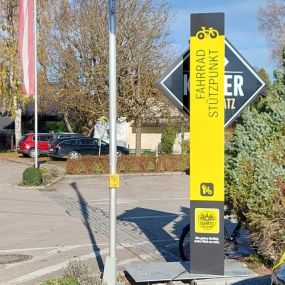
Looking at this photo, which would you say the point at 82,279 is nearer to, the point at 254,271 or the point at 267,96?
the point at 254,271

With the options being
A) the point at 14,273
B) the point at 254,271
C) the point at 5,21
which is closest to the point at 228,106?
the point at 254,271

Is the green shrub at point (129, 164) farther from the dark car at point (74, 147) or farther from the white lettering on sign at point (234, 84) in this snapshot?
the white lettering on sign at point (234, 84)

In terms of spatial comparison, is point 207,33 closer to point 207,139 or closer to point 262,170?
point 207,139

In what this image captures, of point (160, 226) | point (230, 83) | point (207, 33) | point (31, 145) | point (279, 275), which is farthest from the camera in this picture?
point (31, 145)

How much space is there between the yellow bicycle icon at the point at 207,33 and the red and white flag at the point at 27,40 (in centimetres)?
1773

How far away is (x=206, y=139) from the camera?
677cm

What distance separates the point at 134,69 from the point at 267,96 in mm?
25884

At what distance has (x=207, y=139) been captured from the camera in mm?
6762

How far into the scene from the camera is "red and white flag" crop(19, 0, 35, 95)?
23406 millimetres

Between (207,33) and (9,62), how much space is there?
121 feet

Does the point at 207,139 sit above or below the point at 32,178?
above

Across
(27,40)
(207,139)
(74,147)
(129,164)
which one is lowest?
(129,164)

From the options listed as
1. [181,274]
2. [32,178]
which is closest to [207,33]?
[181,274]

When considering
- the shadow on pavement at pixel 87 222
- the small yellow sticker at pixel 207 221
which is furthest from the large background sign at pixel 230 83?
the shadow on pavement at pixel 87 222
